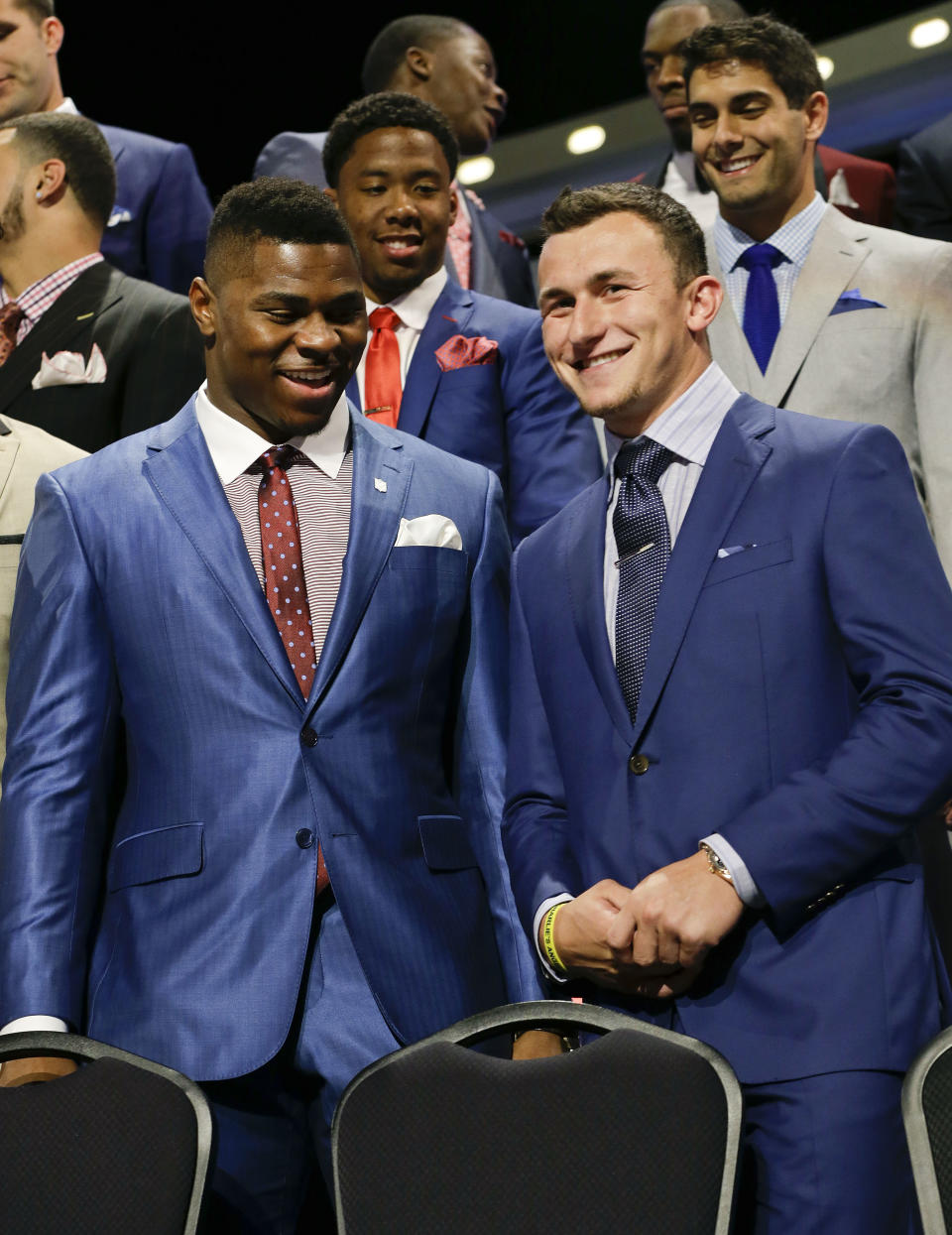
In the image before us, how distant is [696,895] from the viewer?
1.93 meters

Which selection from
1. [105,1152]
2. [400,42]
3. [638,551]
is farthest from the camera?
[400,42]

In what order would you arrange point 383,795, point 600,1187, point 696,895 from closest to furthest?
point 600,1187 → point 696,895 → point 383,795

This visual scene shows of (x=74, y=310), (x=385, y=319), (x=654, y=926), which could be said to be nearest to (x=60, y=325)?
(x=74, y=310)

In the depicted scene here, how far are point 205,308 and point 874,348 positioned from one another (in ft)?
4.10

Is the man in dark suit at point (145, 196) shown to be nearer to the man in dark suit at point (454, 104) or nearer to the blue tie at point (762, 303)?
the man in dark suit at point (454, 104)

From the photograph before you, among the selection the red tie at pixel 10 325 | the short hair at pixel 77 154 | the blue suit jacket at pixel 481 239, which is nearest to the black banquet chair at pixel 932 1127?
the red tie at pixel 10 325

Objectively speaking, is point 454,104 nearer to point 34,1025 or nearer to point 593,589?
point 593,589

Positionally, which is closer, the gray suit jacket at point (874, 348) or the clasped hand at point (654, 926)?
the clasped hand at point (654, 926)

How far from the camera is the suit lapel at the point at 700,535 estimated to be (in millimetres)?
2080

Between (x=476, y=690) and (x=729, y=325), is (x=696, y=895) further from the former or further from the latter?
(x=729, y=325)

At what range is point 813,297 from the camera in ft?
10.3

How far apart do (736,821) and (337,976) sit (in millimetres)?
570

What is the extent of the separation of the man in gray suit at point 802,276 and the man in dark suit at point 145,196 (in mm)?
1357

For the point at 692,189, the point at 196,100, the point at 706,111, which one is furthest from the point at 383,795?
the point at 196,100
